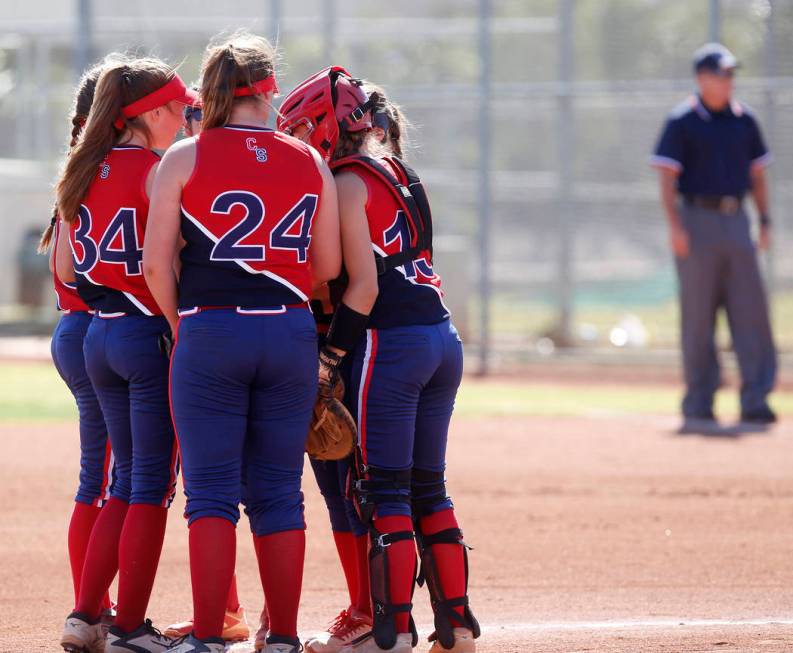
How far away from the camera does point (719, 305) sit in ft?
33.8

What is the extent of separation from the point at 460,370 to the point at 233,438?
2.85 ft

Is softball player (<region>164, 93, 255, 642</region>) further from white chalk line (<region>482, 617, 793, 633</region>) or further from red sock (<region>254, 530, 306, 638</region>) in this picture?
white chalk line (<region>482, 617, 793, 633</region>)

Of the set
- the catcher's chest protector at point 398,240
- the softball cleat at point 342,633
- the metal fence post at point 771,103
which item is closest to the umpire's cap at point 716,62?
the metal fence post at point 771,103

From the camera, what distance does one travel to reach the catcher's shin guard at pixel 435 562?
4.48m

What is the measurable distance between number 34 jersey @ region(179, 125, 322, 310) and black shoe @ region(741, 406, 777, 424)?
6670mm

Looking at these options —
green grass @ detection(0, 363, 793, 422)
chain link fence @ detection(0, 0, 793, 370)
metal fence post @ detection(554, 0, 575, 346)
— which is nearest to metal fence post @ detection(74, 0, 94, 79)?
chain link fence @ detection(0, 0, 793, 370)

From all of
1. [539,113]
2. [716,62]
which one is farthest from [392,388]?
[539,113]

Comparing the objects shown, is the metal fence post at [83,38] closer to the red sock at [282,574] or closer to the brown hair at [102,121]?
the brown hair at [102,121]

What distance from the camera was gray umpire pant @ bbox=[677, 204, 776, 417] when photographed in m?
10.0

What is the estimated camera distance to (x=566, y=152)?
1445 cm

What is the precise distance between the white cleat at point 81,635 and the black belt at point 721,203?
6691 millimetres

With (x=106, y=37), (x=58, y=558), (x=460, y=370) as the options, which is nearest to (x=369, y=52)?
(x=106, y=37)

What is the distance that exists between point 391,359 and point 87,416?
3.71ft

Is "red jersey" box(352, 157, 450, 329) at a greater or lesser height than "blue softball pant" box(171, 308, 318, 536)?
greater
